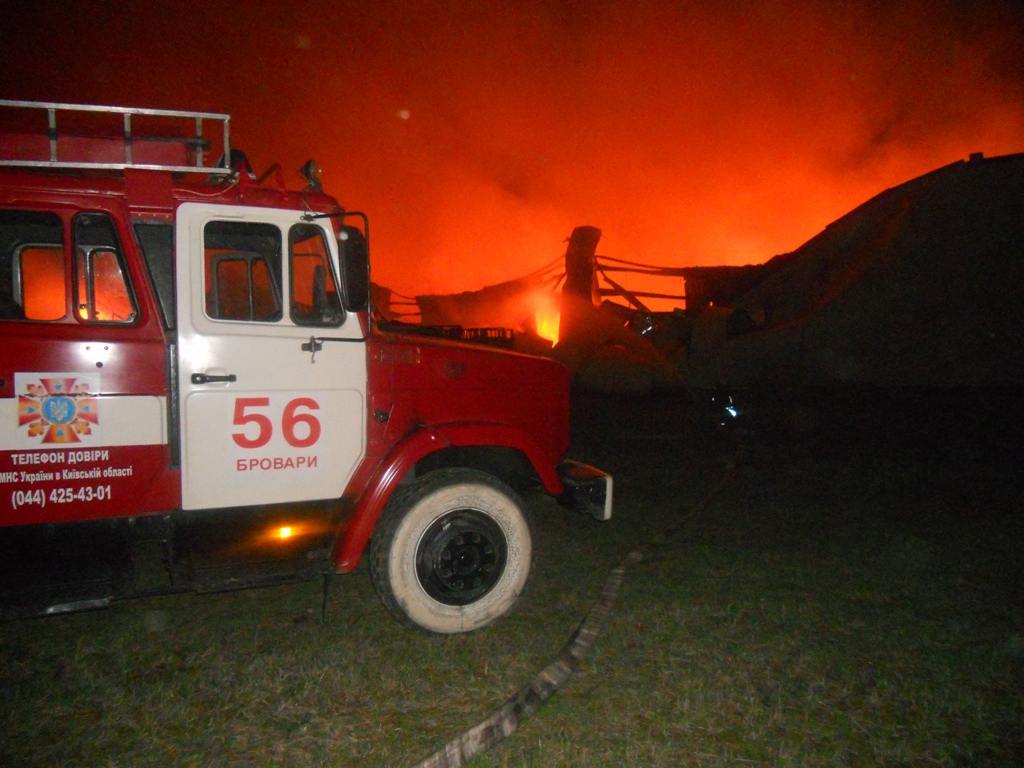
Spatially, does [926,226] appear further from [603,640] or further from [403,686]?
[403,686]

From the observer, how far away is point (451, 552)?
4.14 metres

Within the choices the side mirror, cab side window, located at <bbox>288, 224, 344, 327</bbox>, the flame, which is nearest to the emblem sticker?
cab side window, located at <bbox>288, 224, 344, 327</bbox>

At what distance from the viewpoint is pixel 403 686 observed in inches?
146

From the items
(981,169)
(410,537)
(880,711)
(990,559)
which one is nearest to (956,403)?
(981,169)

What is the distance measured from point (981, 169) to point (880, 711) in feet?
55.7

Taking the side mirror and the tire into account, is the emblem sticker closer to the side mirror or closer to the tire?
the side mirror

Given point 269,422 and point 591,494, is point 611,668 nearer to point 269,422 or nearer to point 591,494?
point 591,494

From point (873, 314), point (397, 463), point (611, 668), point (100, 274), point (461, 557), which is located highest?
point (873, 314)

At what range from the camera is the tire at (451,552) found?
13.2 ft

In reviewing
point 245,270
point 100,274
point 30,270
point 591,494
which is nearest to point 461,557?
point 591,494

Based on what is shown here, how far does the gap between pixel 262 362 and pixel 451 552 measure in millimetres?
1523

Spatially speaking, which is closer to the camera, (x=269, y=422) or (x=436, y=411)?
(x=269, y=422)

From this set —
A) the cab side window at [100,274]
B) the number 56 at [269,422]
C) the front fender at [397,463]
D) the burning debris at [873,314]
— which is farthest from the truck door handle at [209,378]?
the burning debris at [873,314]

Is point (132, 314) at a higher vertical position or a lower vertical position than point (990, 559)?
higher
